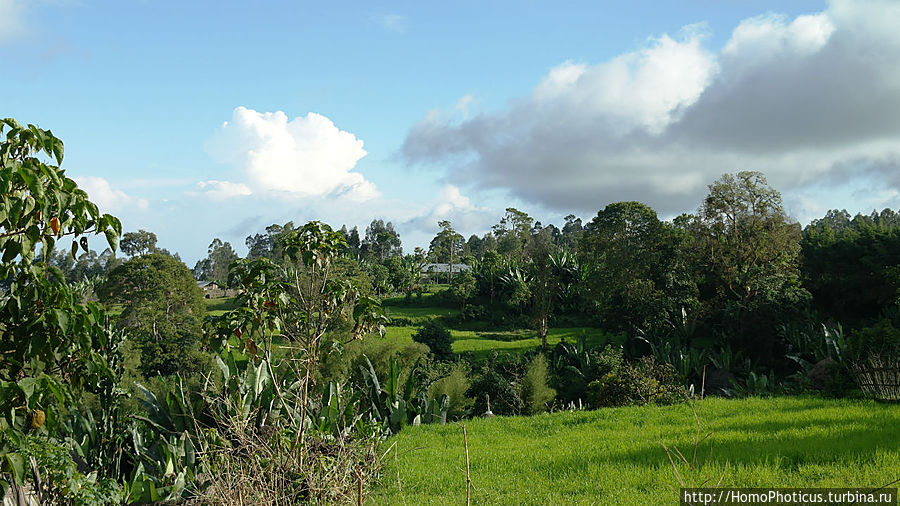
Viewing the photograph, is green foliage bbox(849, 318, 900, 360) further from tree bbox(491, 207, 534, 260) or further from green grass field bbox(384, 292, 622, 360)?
tree bbox(491, 207, 534, 260)

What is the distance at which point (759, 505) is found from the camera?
4.62m

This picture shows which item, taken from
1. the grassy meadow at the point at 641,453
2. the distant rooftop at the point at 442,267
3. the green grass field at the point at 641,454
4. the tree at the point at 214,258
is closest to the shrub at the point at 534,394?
the grassy meadow at the point at 641,453

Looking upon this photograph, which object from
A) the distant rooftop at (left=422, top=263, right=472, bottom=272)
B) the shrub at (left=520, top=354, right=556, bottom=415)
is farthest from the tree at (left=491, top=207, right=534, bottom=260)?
the shrub at (left=520, top=354, right=556, bottom=415)

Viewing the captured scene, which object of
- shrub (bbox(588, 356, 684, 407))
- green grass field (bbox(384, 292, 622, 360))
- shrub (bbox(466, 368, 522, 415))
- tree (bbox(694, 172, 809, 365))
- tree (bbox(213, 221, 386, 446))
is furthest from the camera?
green grass field (bbox(384, 292, 622, 360))

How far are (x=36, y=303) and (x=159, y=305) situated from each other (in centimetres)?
2439

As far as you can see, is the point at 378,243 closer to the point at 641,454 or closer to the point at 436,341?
the point at 436,341

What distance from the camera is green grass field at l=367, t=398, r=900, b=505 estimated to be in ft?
17.2

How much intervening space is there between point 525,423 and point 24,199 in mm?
7631

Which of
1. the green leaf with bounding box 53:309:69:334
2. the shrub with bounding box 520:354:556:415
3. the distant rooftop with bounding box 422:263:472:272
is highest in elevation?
the distant rooftop with bounding box 422:263:472:272

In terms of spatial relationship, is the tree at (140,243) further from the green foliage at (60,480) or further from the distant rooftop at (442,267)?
the green foliage at (60,480)

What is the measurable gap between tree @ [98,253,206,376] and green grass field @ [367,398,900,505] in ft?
51.5

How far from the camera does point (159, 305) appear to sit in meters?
25.3

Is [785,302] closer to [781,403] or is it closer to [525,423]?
[781,403]

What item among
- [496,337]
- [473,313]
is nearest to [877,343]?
[496,337]
